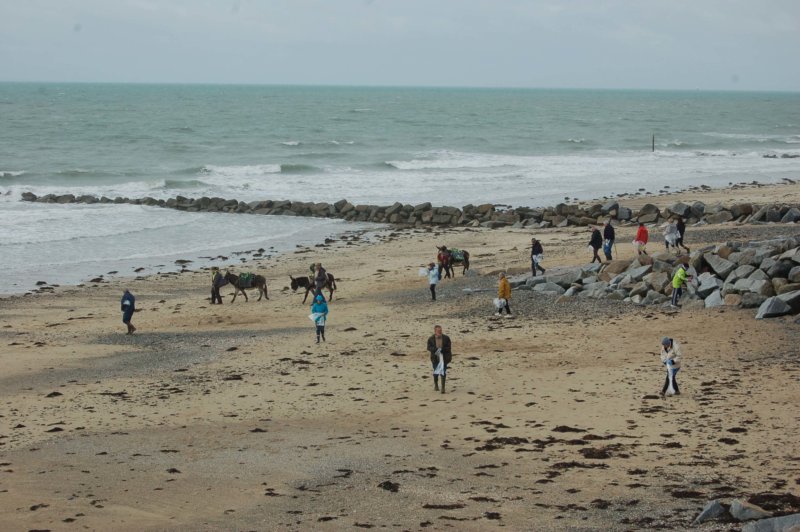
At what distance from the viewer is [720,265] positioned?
874 inches

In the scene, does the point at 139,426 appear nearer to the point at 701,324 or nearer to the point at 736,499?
the point at 736,499

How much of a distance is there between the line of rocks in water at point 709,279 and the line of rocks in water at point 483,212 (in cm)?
1233

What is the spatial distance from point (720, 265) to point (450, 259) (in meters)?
8.23

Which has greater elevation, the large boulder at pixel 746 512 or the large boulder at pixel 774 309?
the large boulder at pixel 774 309

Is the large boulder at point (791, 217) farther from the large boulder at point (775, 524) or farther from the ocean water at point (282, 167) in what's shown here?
the large boulder at point (775, 524)

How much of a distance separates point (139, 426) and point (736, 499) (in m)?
9.11

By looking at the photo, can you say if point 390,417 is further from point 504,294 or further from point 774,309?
point 774,309

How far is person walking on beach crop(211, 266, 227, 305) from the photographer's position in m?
26.2

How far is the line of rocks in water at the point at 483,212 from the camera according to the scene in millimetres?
36062

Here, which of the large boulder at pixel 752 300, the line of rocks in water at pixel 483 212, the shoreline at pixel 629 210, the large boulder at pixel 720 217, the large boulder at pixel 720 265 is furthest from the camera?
the line of rocks in water at pixel 483 212

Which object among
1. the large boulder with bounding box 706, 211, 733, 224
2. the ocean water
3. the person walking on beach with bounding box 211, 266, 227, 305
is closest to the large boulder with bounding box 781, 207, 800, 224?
the large boulder with bounding box 706, 211, 733, 224

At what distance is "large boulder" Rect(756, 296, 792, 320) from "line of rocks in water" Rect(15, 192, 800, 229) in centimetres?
1570

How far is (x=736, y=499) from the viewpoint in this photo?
10.8 m

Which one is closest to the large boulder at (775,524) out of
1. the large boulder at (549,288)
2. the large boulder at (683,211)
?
the large boulder at (549,288)
